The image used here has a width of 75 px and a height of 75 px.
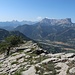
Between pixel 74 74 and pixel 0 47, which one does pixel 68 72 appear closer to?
pixel 74 74

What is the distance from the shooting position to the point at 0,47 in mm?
73125

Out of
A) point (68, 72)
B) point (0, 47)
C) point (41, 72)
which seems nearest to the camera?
point (68, 72)

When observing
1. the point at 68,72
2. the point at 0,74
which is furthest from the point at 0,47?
the point at 68,72

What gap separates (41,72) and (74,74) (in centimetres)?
560

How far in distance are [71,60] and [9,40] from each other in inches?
1810

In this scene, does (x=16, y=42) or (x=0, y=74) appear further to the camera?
(x=16, y=42)

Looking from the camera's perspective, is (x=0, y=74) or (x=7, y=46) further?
(x=7, y=46)

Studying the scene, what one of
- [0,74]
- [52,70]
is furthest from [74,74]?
[0,74]

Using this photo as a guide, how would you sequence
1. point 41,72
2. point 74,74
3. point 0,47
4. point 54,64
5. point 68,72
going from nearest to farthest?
point 74,74 < point 68,72 < point 41,72 < point 54,64 < point 0,47

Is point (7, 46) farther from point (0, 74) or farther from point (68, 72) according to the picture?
point (68, 72)

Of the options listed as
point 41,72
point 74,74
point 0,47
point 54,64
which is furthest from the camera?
point 0,47

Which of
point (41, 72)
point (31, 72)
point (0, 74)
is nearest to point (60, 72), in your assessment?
point (41, 72)

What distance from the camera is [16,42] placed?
76312mm

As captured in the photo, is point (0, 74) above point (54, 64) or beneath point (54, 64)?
beneath
